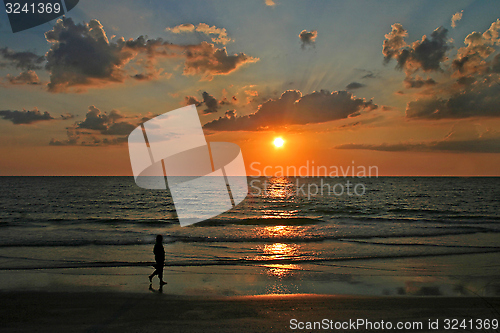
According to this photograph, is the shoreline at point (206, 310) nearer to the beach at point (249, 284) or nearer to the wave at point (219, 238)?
the beach at point (249, 284)

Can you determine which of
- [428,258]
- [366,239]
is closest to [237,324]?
[428,258]

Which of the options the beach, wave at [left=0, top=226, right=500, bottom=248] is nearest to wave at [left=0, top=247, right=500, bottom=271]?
the beach

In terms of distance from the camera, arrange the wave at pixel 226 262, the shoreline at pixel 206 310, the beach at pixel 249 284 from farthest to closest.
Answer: the wave at pixel 226 262
the beach at pixel 249 284
the shoreline at pixel 206 310

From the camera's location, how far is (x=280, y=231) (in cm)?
2405

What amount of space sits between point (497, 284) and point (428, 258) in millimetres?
4213

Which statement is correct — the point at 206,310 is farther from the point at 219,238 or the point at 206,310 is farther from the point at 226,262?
the point at 219,238

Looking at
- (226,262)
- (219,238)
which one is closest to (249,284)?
(226,262)

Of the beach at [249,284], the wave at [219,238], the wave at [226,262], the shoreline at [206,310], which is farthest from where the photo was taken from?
the wave at [219,238]

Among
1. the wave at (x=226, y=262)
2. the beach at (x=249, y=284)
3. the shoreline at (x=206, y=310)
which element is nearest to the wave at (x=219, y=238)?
the beach at (x=249, y=284)

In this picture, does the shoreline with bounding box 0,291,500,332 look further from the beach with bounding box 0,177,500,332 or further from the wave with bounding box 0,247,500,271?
the wave with bounding box 0,247,500,271

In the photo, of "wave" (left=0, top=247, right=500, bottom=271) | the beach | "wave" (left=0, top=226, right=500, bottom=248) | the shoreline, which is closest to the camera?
the shoreline

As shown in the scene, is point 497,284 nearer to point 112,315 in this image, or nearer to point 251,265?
point 251,265

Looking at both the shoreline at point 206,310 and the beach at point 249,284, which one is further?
the beach at point 249,284

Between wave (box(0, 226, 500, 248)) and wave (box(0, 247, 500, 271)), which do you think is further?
wave (box(0, 226, 500, 248))
